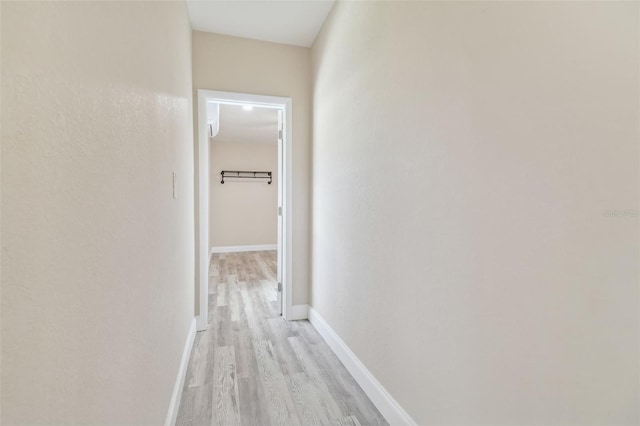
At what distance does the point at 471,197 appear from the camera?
3.43 feet

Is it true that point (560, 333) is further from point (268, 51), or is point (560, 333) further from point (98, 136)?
point (268, 51)

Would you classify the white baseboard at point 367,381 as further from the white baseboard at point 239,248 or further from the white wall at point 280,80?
the white baseboard at point 239,248

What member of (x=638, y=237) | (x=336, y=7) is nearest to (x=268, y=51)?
(x=336, y=7)

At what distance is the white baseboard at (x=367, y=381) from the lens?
1.47 metres

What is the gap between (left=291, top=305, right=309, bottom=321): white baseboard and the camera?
2.89 metres

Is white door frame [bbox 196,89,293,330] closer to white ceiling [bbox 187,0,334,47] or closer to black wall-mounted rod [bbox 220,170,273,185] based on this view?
white ceiling [bbox 187,0,334,47]

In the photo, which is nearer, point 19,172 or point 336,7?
point 19,172

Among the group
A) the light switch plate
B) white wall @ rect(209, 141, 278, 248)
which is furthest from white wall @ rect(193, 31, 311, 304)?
white wall @ rect(209, 141, 278, 248)

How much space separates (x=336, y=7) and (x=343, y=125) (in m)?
0.93

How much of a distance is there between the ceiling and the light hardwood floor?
8.55 ft

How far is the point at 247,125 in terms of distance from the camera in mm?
4871

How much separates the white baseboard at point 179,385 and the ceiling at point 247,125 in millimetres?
2912

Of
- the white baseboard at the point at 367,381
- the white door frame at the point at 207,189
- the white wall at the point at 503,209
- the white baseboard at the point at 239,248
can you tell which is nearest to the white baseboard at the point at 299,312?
the white door frame at the point at 207,189

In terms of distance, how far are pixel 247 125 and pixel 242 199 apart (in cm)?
200
